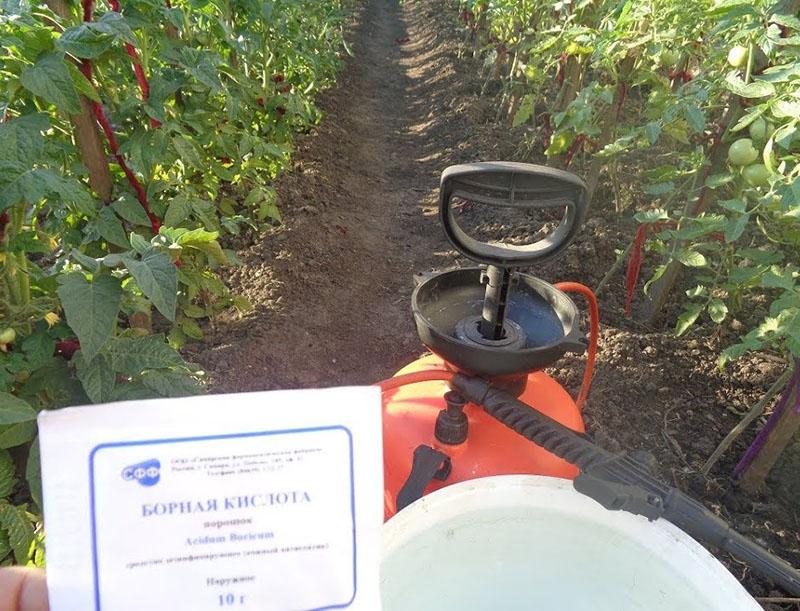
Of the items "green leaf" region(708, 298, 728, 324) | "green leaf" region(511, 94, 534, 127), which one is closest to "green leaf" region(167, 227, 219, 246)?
"green leaf" region(708, 298, 728, 324)

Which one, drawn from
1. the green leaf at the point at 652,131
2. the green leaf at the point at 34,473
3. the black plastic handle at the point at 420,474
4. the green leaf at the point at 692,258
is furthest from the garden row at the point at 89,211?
the green leaf at the point at 692,258

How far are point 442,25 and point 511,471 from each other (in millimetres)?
8403

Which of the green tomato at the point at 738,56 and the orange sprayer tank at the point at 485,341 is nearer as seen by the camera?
the orange sprayer tank at the point at 485,341

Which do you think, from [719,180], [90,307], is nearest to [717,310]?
[719,180]

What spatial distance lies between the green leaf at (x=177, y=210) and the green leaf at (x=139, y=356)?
63cm

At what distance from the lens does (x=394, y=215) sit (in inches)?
122

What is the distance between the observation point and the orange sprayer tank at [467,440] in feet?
3.08

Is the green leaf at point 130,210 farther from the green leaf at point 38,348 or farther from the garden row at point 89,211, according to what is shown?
the green leaf at point 38,348

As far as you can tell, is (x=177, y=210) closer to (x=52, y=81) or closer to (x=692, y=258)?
(x=52, y=81)

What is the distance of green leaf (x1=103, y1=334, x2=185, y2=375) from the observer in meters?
0.79

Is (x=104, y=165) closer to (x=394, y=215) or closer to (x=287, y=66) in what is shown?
(x=394, y=215)

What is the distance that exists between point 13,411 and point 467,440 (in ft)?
2.06

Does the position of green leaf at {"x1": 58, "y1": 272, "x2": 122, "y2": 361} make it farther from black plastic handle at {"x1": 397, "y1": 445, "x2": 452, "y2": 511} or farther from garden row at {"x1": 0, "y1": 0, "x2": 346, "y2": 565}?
black plastic handle at {"x1": 397, "y1": 445, "x2": 452, "y2": 511}

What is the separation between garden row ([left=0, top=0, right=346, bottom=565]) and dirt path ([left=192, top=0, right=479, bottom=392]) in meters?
0.21
